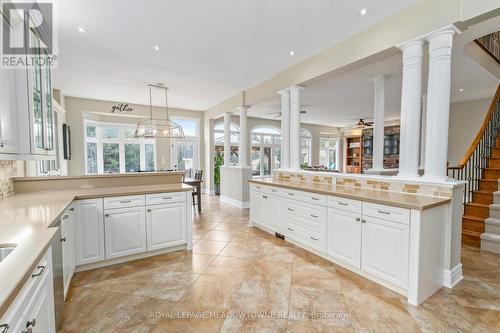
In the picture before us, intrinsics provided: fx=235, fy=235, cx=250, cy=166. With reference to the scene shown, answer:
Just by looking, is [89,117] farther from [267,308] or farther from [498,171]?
[498,171]

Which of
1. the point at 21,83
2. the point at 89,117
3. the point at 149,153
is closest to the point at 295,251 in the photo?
the point at 21,83

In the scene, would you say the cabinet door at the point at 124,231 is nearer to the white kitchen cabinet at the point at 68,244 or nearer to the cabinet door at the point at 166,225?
the cabinet door at the point at 166,225

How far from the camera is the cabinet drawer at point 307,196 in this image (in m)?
2.98

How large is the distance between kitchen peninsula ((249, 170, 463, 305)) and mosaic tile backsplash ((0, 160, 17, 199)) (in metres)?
3.39

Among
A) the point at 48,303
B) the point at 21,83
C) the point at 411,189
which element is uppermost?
the point at 21,83

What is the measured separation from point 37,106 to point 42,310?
81.4 inches

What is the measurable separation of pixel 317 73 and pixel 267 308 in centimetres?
332

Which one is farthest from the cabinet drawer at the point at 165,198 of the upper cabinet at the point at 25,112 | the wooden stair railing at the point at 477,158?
the wooden stair railing at the point at 477,158

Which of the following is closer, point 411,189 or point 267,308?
point 267,308

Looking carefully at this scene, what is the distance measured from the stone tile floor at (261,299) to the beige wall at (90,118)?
4.96m

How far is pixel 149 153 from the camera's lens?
7617 mm

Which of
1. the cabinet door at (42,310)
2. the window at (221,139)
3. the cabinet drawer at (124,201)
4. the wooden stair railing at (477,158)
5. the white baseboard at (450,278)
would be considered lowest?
the white baseboard at (450,278)

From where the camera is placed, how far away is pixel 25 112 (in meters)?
2.17

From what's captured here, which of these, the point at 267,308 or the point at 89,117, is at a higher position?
the point at 89,117
